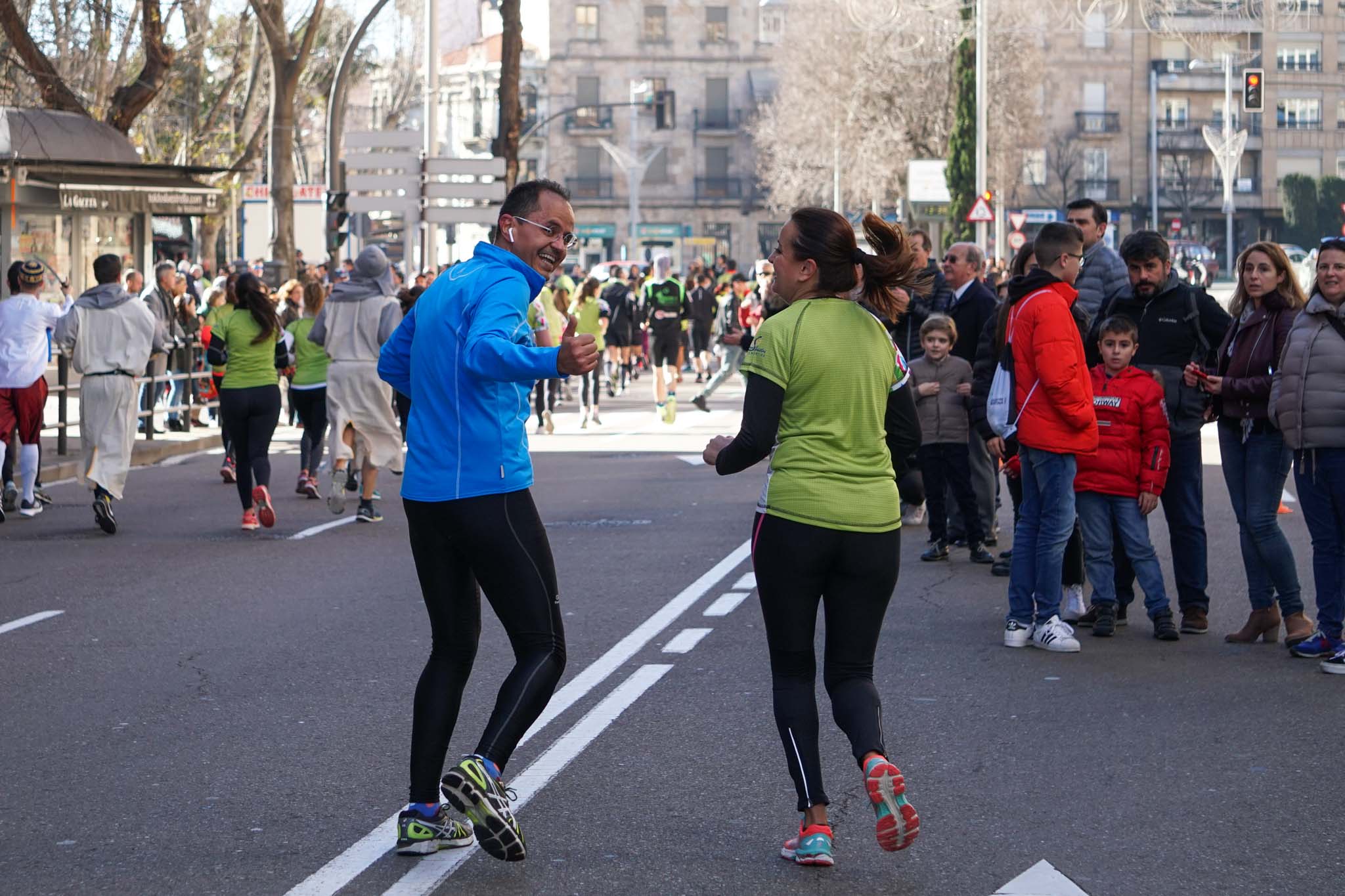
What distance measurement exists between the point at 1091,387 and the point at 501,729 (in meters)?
4.38

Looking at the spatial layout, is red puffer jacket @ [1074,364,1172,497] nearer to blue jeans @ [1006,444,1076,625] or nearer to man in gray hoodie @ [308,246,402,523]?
blue jeans @ [1006,444,1076,625]

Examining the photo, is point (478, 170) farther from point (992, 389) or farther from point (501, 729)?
point (501, 729)

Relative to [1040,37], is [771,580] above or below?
below

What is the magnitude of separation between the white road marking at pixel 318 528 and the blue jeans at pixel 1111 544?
237 inches

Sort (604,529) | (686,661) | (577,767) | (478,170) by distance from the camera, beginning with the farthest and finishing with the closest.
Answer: (478,170), (604,529), (686,661), (577,767)

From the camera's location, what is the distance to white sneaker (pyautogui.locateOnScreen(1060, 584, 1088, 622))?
956cm

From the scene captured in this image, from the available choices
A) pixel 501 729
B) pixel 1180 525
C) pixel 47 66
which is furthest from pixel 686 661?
pixel 47 66

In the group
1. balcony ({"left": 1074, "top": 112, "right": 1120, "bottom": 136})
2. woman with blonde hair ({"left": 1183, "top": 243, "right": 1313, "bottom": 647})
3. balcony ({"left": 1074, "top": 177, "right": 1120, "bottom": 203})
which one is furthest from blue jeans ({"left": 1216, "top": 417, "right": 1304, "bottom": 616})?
balcony ({"left": 1074, "top": 112, "right": 1120, "bottom": 136})

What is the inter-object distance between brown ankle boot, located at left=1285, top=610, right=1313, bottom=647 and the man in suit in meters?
3.25

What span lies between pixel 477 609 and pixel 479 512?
0.40 metres

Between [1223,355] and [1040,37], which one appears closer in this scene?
[1223,355]

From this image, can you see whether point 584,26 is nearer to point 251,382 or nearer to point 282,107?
point 282,107

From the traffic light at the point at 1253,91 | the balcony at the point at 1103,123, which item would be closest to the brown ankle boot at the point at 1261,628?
the traffic light at the point at 1253,91

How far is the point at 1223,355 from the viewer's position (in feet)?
29.1
